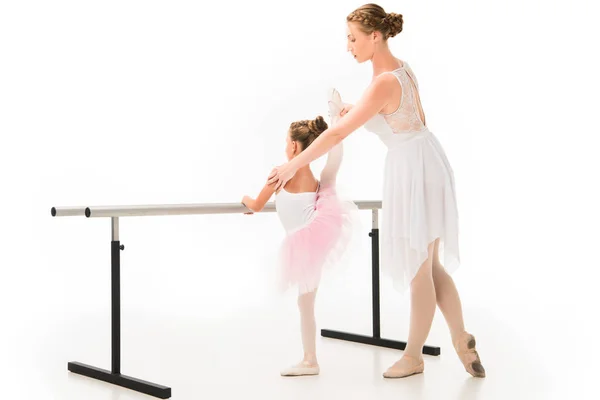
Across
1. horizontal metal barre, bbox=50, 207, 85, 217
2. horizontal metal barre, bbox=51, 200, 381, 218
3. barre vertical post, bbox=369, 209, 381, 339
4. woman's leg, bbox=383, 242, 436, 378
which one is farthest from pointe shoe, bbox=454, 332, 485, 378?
horizontal metal barre, bbox=50, 207, 85, 217

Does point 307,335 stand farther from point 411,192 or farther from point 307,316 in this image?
point 411,192

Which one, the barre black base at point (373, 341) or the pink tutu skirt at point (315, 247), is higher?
the pink tutu skirt at point (315, 247)

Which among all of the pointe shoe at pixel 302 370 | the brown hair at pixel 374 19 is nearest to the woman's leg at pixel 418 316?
the pointe shoe at pixel 302 370

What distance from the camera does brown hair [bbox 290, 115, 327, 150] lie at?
4121 mm

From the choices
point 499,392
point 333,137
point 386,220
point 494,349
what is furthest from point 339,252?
point 494,349

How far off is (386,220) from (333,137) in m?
0.50

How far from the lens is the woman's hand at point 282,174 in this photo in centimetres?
391

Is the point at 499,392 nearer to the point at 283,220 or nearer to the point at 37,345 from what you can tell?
the point at 283,220

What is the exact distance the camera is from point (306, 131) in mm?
4125

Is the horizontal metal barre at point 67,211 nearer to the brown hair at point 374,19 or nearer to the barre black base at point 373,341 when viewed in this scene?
the brown hair at point 374,19

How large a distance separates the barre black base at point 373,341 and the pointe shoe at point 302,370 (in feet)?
2.58

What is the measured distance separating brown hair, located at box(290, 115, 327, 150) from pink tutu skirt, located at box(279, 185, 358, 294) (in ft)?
0.89

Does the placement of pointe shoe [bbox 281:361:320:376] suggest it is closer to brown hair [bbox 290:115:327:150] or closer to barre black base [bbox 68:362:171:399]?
barre black base [bbox 68:362:171:399]

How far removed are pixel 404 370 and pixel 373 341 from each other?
84cm
